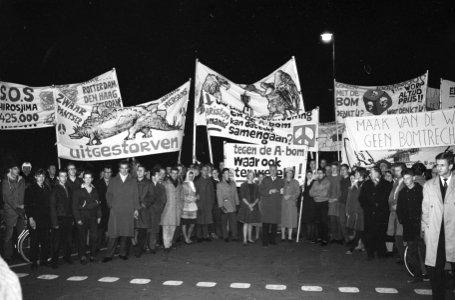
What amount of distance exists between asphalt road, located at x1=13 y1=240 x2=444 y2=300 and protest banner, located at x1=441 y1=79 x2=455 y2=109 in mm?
6343

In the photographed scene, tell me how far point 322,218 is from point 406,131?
116 inches

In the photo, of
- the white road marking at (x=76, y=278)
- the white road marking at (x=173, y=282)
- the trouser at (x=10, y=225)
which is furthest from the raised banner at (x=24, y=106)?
the white road marking at (x=173, y=282)

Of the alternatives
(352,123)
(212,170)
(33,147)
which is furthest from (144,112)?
(33,147)

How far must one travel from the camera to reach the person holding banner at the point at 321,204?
12.7 meters

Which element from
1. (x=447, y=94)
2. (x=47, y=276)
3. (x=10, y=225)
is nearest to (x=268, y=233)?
(x=47, y=276)

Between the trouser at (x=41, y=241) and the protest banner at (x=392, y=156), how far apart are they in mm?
7409

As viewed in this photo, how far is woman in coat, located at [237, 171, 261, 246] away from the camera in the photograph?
42.8ft

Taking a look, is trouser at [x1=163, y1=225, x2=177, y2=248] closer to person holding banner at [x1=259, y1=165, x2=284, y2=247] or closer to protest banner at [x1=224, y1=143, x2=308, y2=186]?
person holding banner at [x1=259, y1=165, x2=284, y2=247]

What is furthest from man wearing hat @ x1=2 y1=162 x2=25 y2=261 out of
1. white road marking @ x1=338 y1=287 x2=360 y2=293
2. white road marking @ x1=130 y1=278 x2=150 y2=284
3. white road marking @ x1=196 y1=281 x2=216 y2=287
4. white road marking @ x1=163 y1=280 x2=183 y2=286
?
white road marking @ x1=338 y1=287 x2=360 y2=293

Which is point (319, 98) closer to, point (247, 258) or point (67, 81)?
point (67, 81)

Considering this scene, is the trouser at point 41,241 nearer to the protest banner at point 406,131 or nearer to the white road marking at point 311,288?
the white road marking at point 311,288

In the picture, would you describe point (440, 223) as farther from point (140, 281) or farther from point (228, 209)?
point (228, 209)

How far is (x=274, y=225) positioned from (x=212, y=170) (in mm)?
2384

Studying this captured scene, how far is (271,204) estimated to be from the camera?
42.5 ft
